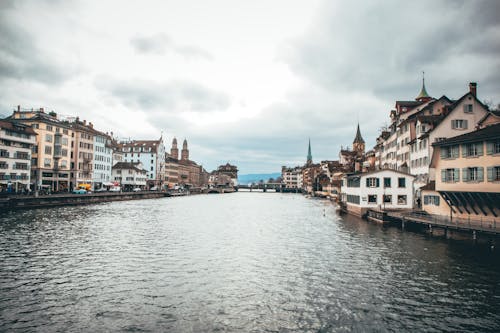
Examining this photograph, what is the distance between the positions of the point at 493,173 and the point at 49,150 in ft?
348

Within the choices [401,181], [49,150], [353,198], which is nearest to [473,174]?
[401,181]

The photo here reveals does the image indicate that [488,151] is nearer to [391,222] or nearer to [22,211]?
[391,222]

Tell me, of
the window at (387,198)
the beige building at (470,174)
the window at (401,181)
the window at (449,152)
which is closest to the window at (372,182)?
the window at (387,198)

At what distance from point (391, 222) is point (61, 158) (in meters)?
94.3

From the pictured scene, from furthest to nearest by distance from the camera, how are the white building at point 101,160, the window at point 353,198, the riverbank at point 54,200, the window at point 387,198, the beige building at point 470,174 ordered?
the white building at point 101,160, the window at point 353,198, the riverbank at point 54,200, the window at point 387,198, the beige building at point 470,174

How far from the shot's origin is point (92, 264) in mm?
28406

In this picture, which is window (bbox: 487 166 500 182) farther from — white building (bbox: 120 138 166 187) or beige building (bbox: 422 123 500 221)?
white building (bbox: 120 138 166 187)

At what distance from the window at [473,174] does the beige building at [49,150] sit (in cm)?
9403

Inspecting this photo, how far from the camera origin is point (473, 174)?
38.6 metres

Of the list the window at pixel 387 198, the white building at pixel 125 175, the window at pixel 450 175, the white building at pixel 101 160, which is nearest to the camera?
the window at pixel 450 175

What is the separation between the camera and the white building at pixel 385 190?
6134 cm

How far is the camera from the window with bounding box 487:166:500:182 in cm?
3540

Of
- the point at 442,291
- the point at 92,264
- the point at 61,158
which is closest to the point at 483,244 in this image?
the point at 442,291

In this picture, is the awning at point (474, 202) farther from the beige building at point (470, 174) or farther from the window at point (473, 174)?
the window at point (473, 174)
